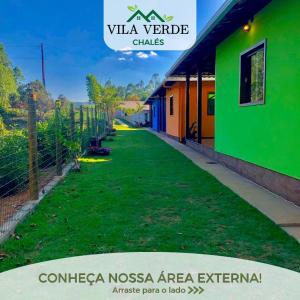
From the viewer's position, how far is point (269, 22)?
634 centimetres

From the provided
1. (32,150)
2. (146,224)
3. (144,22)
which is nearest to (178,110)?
(144,22)

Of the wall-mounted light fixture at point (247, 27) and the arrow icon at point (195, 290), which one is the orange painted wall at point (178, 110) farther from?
the arrow icon at point (195, 290)

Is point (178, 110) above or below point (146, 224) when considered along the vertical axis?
above

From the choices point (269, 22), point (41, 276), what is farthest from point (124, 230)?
point (269, 22)

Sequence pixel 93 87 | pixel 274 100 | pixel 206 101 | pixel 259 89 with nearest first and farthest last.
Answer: pixel 274 100 < pixel 259 89 < pixel 206 101 < pixel 93 87

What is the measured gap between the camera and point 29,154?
213 inches

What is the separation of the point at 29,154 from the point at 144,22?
4.70 meters

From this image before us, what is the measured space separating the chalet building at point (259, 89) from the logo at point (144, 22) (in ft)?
2.42

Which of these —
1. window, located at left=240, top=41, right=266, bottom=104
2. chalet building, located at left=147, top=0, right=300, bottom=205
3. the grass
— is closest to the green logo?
chalet building, located at left=147, top=0, right=300, bottom=205

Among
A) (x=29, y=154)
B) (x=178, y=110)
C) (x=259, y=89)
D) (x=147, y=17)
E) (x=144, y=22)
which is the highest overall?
(x=147, y=17)

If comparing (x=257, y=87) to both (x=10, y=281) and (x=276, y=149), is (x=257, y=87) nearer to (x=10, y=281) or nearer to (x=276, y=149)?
(x=276, y=149)

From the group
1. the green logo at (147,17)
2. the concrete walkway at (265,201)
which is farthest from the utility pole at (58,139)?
the concrete walkway at (265,201)

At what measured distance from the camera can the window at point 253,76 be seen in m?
6.95

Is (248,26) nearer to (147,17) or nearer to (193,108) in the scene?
(147,17)
